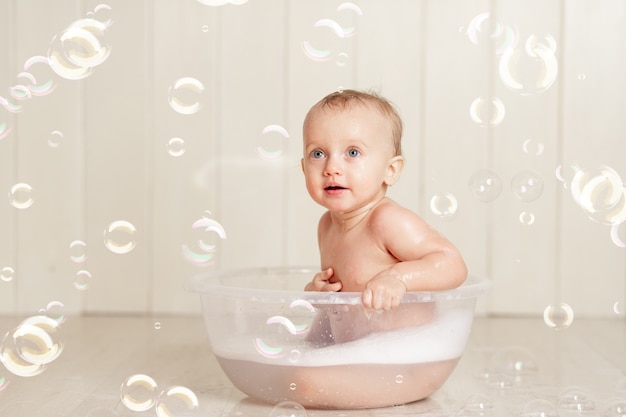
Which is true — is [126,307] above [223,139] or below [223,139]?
below

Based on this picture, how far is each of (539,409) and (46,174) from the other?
156 cm

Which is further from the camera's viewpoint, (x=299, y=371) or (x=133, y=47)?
(x=133, y=47)

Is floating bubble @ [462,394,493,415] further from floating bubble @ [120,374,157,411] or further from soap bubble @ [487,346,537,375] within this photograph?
floating bubble @ [120,374,157,411]

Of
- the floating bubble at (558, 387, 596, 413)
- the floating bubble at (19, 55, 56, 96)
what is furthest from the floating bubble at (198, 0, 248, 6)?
the floating bubble at (558, 387, 596, 413)

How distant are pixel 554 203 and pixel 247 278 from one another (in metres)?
1.02

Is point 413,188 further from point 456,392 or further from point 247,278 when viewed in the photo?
point 456,392

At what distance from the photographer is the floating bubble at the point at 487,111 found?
1.97m

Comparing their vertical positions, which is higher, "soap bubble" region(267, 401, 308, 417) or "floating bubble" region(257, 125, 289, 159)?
"floating bubble" region(257, 125, 289, 159)

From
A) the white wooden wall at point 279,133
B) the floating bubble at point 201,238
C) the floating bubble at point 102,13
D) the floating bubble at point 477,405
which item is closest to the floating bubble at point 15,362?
the floating bubble at point 477,405

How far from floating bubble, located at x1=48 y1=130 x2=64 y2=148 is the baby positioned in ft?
3.54

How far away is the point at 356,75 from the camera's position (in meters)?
2.40

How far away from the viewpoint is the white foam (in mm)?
1309

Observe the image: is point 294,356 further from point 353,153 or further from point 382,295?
point 353,153

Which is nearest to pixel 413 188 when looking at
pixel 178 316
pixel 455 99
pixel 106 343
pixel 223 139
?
pixel 455 99
